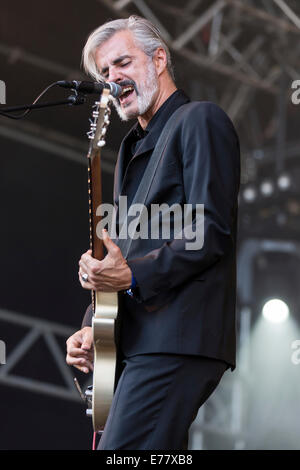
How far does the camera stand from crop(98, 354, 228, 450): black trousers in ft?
6.26

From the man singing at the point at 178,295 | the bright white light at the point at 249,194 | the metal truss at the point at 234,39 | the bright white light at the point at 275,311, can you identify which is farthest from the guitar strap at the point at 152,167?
the bright white light at the point at 275,311

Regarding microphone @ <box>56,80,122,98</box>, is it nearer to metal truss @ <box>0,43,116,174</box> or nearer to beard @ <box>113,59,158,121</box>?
beard @ <box>113,59,158,121</box>

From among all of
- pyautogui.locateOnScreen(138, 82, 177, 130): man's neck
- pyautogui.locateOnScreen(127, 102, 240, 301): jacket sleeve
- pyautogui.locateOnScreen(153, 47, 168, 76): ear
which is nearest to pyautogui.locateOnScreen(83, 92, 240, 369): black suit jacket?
pyautogui.locateOnScreen(127, 102, 240, 301): jacket sleeve

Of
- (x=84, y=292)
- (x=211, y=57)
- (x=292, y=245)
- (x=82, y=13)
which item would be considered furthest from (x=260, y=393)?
(x=82, y=13)

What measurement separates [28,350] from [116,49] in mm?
3975

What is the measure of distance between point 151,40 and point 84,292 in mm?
3932

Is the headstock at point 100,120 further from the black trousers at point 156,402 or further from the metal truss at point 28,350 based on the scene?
the metal truss at point 28,350

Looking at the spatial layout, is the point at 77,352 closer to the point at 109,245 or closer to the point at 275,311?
the point at 109,245

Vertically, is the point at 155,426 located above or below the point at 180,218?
below

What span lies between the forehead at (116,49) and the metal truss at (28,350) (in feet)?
11.8

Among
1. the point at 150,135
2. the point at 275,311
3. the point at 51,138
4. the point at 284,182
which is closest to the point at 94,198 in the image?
the point at 150,135

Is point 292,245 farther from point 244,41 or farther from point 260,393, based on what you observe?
point 244,41

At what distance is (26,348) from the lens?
19.2 feet

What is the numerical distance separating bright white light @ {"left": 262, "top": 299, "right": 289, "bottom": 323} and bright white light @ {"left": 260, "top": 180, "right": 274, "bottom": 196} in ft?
3.04
